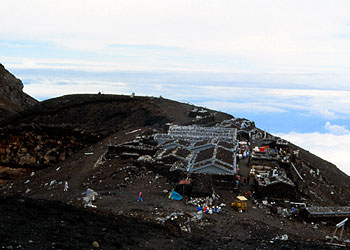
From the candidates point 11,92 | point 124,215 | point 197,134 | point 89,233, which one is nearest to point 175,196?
point 124,215

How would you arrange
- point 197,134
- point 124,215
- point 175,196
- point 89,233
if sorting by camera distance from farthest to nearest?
point 197,134
point 175,196
point 124,215
point 89,233

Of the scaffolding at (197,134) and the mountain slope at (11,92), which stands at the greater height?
the mountain slope at (11,92)

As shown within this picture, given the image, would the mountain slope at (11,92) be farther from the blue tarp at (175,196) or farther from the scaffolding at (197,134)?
the blue tarp at (175,196)

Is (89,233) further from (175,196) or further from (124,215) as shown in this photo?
(175,196)

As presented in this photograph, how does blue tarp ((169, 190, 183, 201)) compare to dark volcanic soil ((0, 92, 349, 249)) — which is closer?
dark volcanic soil ((0, 92, 349, 249))

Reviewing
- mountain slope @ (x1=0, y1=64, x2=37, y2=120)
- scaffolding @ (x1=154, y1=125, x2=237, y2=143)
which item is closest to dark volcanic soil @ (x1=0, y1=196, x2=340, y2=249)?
scaffolding @ (x1=154, y1=125, x2=237, y2=143)

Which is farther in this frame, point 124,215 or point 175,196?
point 175,196

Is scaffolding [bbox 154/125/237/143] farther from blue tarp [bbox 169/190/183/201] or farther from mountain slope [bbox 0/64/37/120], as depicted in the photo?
mountain slope [bbox 0/64/37/120]

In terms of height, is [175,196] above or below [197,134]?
below

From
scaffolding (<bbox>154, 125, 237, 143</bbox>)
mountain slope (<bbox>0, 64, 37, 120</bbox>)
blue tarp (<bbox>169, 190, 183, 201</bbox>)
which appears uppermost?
mountain slope (<bbox>0, 64, 37, 120</bbox>)

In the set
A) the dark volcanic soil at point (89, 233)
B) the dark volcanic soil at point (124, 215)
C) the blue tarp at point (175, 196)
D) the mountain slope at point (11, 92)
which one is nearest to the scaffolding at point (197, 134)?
the dark volcanic soil at point (124, 215)

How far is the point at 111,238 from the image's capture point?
12688 millimetres

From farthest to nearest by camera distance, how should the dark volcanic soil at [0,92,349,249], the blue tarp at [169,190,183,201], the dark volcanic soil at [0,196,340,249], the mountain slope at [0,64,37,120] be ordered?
the mountain slope at [0,64,37,120], the blue tarp at [169,190,183,201], the dark volcanic soil at [0,92,349,249], the dark volcanic soil at [0,196,340,249]

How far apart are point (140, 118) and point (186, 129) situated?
1695 cm
